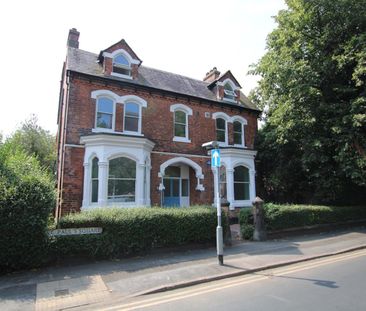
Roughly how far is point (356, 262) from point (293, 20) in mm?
13238

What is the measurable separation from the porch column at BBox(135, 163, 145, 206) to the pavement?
195 inches

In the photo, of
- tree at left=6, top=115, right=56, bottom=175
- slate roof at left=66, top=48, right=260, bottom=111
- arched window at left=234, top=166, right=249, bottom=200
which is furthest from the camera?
tree at left=6, top=115, right=56, bottom=175

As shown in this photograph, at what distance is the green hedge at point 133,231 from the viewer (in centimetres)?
822

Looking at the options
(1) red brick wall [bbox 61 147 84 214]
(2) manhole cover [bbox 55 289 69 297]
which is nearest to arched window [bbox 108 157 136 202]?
(1) red brick wall [bbox 61 147 84 214]

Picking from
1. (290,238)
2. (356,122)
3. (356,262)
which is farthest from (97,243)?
(356,122)

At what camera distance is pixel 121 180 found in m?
14.0

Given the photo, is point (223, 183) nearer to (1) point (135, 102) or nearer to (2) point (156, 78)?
(1) point (135, 102)

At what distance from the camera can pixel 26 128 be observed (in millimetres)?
32594

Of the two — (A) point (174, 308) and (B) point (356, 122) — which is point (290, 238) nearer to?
(B) point (356, 122)

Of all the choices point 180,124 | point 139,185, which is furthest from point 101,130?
point 180,124

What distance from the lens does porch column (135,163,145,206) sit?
14.1m

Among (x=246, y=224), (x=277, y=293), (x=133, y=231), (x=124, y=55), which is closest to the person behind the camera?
(x=277, y=293)

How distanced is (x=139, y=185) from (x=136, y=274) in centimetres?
720

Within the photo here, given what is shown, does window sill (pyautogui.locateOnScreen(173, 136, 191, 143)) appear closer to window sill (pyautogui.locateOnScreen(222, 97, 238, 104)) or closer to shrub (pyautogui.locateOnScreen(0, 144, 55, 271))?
window sill (pyautogui.locateOnScreen(222, 97, 238, 104))
